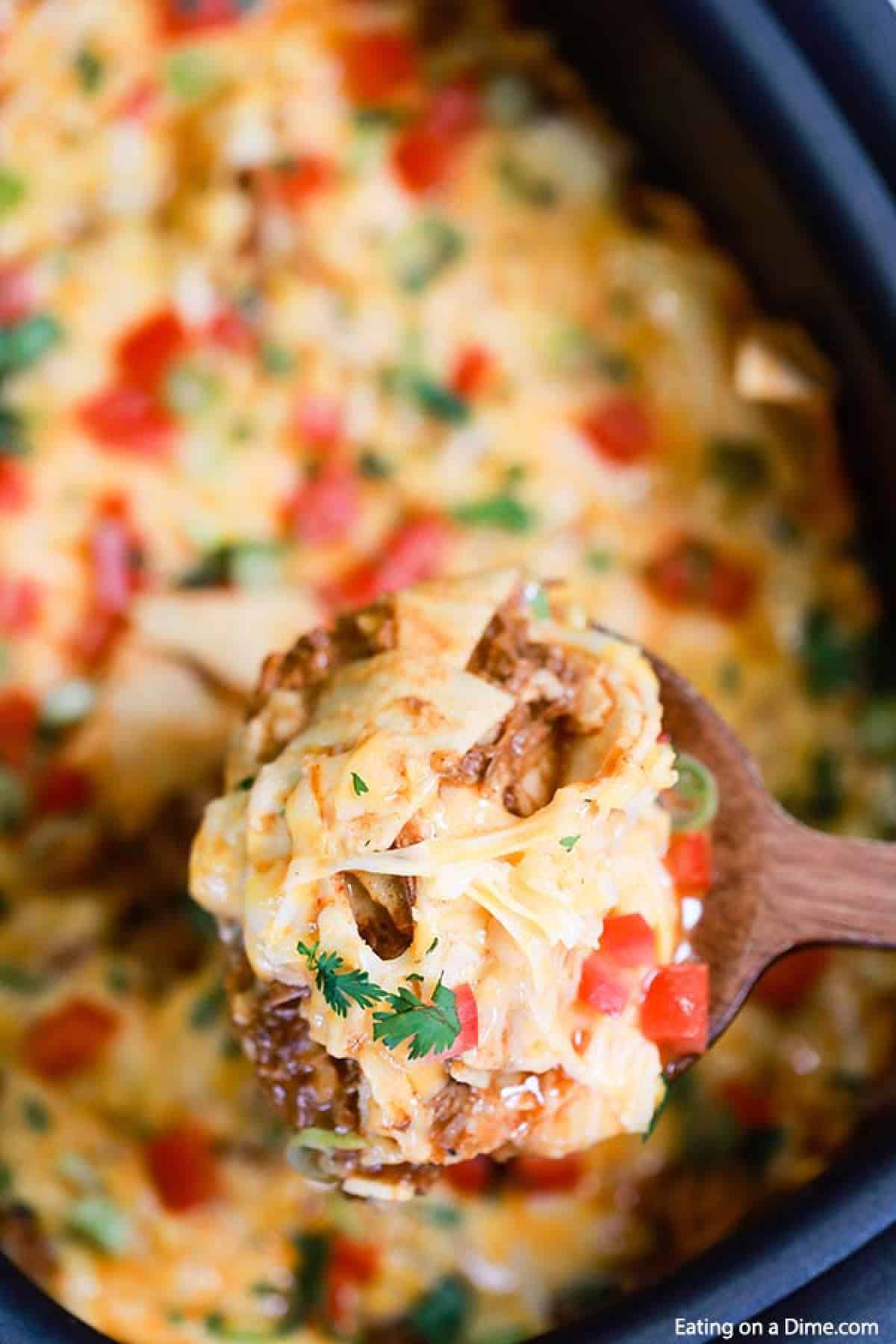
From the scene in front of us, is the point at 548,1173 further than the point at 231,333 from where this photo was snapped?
No

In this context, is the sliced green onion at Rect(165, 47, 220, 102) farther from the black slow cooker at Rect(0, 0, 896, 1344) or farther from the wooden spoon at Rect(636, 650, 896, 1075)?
the wooden spoon at Rect(636, 650, 896, 1075)

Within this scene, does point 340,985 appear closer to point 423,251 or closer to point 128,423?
point 128,423

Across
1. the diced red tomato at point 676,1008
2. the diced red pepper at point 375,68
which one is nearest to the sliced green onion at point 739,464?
the diced red pepper at point 375,68

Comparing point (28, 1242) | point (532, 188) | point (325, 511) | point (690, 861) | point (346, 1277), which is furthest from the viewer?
point (532, 188)

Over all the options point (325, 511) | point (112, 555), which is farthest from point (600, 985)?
point (112, 555)

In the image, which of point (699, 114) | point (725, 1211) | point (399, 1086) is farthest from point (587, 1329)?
point (699, 114)

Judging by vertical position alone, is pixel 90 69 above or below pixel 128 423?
above

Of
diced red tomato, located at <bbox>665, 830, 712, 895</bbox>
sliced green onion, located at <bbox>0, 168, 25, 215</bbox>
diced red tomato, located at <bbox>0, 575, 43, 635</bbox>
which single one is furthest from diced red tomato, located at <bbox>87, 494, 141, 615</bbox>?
diced red tomato, located at <bbox>665, 830, 712, 895</bbox>
